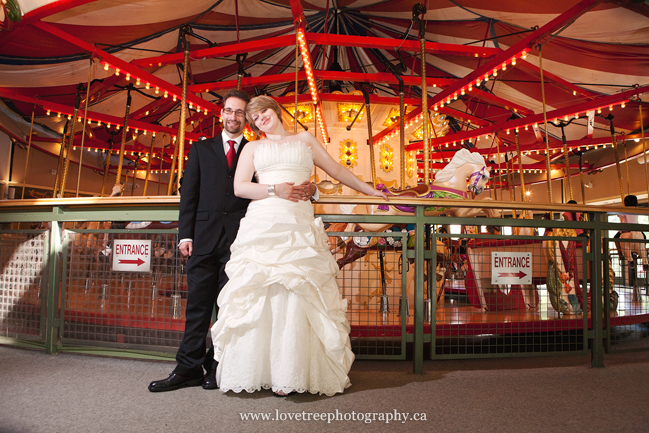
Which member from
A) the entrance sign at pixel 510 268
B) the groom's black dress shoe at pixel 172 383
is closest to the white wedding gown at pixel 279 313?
the groom's black dress shoe at pixel 172 383

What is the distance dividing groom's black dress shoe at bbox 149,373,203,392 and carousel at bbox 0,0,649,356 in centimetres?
61

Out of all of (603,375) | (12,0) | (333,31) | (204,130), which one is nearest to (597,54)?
(333,31)

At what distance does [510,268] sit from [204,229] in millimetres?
2088

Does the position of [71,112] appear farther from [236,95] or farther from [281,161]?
[281,161]

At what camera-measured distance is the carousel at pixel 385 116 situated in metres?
Answer: 2.90

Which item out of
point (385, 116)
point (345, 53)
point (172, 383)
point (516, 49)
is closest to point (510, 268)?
point (172, 383)

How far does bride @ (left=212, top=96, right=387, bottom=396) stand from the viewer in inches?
79.4

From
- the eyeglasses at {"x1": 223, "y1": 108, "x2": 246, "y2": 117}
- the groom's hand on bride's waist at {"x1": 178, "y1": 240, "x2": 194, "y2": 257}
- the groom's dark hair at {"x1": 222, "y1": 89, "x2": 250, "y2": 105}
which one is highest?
the groom's dark hair at {"x1": 222, "y1": 89, "x2": 250, "y2": 105}

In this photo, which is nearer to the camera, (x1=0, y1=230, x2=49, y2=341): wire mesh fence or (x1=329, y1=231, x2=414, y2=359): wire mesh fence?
(x1=329, y1=231, x2=414, y2=359): wire mesh fence

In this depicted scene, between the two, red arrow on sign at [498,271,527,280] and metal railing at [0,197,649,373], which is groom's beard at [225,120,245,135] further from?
red arrow on sign at [498,271,527,280]

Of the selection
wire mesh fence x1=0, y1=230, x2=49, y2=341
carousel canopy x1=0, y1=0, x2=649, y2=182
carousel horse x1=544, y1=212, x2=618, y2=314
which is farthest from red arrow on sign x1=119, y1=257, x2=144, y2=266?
carousel horse x1=544, y1=212, x2=618, y2=314

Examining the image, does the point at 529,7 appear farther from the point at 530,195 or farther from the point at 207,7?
the point at 530,195

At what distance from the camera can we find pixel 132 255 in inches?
111

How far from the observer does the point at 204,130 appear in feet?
38.4
